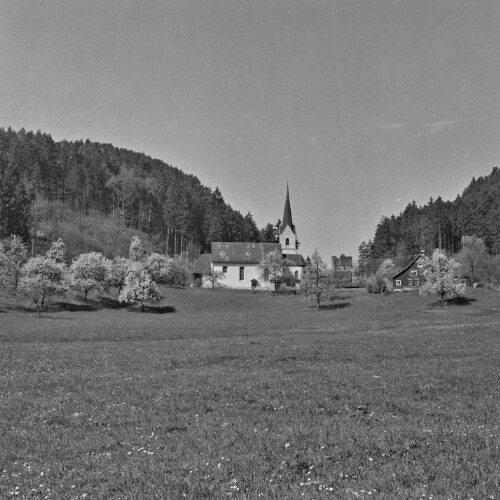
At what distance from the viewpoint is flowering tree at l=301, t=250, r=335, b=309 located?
85750 mm

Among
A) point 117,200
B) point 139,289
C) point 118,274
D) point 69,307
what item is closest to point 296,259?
point 118,274

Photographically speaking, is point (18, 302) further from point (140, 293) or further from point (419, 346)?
point (419, 346)

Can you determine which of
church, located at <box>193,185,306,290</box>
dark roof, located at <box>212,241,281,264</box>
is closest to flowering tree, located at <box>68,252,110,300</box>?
church, located at <box>193,185,306,290</box>

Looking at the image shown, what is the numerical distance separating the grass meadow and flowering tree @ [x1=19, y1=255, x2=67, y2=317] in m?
47.2

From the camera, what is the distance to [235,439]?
9.98 m

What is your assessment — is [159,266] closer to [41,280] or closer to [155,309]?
[155,309]

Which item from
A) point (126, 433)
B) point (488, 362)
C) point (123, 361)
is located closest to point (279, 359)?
point (123, 361)

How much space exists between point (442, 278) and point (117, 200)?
138 metres

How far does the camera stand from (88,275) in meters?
85.9

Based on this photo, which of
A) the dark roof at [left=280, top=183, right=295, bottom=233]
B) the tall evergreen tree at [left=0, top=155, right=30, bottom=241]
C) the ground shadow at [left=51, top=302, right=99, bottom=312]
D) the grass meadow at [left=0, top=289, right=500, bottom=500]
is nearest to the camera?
the grass meadow at [left=0, top=289, right=500, bottom=500]

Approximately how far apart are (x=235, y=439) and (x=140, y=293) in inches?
2959

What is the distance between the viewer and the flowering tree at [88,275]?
82.8 metres

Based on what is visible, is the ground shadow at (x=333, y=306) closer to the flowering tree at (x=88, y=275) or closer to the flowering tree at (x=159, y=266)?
the flowering tree at (x=159, y=266)

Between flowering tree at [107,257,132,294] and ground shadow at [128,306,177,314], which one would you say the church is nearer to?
flowering tree at [107,257,132,294]
